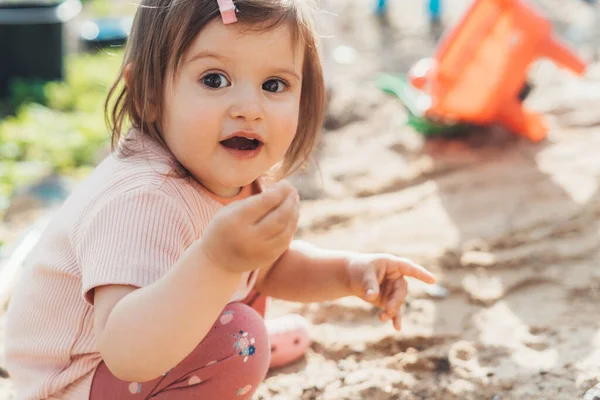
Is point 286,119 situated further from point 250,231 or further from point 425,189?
point 425,189

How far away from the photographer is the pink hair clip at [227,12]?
1260mm

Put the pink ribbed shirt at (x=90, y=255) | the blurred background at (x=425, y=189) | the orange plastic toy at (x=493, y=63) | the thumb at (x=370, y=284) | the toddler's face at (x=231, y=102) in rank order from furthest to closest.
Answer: the orange plastic toy at (x=493, y=63)
the blurred background at (x=425, y=189)
the thumb at (x=370, y=284)
the toddler's face at (x=231, y=102)
the pink ribbed shirt at (x=90, y=255)

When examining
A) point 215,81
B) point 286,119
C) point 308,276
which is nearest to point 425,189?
point 308,276

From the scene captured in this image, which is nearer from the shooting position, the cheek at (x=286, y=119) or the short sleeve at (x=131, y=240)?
the short sleeve at (x=131, y=240)

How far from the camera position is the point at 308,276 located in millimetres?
1650

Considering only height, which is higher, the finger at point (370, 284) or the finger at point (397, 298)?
the finger at point (370, 284)

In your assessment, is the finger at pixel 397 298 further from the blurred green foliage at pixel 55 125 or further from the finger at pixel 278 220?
the blurred green foliage at pixel 55 125

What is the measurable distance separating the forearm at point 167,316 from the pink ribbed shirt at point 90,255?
0.06m

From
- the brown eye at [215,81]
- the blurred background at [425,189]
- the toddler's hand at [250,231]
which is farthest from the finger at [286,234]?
the blurred background at [425,189]

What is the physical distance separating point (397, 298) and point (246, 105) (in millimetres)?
488

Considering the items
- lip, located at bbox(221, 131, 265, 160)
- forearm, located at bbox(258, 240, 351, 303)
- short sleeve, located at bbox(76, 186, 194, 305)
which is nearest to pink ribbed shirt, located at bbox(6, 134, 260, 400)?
short sleeve, located at bbox(76, 186, 194, 305)

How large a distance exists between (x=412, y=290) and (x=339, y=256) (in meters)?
0.57

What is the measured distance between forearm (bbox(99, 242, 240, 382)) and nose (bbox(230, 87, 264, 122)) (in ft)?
0.97

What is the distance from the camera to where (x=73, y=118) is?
354cm
